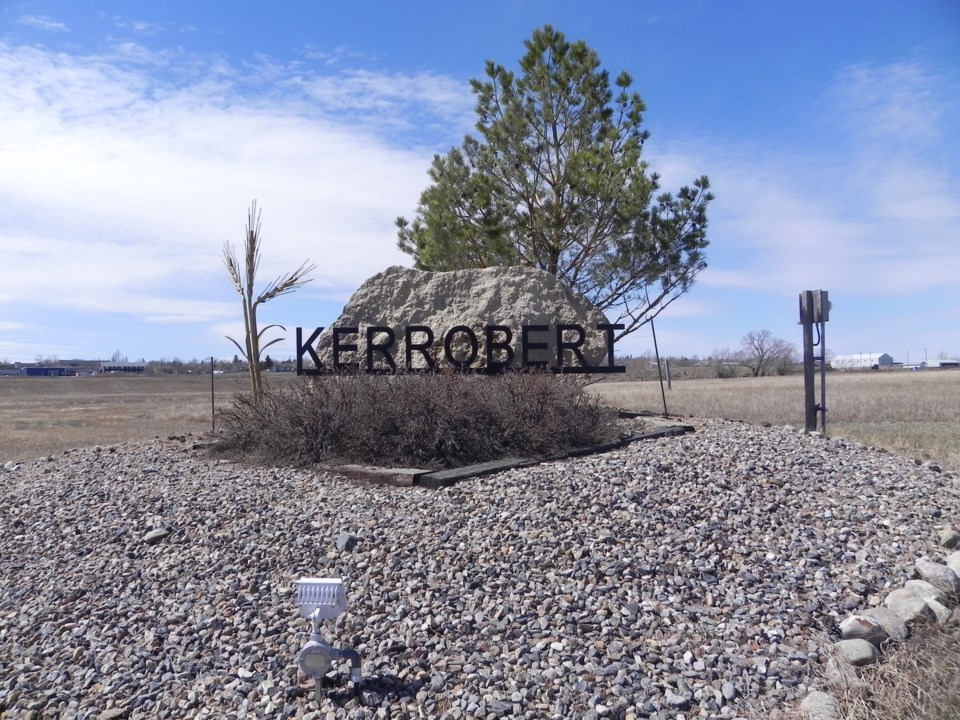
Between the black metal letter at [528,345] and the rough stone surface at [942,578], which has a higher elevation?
the black metal letter at [528,345]

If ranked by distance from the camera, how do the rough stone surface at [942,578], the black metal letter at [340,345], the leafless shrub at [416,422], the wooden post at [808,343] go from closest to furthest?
1. the rough stone surface at [942,578]
2. the leafless shrub at [416,422]
3. the wooden post at [808,343]
4. the black metal letter at [340,345]

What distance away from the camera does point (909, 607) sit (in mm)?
4895

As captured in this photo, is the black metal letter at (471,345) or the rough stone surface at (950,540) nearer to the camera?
the rough stone surface at (950,540)

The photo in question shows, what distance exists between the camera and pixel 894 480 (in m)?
7.45

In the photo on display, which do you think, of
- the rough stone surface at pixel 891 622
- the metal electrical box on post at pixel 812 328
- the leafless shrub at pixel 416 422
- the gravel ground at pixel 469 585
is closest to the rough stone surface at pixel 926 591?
the gravel ground at pixel 469 585

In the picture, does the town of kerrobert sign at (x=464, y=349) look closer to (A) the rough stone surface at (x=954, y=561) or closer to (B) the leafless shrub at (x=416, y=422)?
(B) the leafless shrub at (x=416, y=422)

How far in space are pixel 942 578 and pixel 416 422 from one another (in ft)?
14.7

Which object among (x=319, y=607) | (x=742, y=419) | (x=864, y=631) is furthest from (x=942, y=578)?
(x=742, y=419)

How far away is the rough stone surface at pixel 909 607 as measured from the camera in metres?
4.81

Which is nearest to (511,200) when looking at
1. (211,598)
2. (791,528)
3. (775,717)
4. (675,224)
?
(675,224)

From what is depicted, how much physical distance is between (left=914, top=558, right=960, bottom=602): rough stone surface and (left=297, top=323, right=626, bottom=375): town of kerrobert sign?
6.62 metres

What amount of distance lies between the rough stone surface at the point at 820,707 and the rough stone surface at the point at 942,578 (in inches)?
63.8

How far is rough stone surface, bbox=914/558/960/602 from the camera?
17.1ft

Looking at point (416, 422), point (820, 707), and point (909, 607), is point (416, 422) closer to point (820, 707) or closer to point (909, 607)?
point (909, 607)
